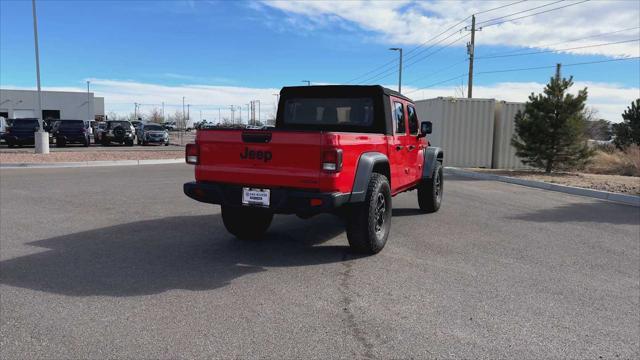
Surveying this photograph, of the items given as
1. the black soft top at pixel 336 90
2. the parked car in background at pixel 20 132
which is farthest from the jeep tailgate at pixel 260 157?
the parked car in background at pixel 20 132

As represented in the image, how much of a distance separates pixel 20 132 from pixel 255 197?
83.7ft

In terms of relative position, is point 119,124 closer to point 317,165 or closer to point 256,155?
point 256,155

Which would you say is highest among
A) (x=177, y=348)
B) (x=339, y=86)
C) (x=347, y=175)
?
(x=339, y=86)

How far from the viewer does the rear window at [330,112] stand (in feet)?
20.5

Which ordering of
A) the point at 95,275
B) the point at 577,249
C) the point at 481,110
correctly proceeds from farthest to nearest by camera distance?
the point at 481,110 → the point at 577,249 → the point at 95,275

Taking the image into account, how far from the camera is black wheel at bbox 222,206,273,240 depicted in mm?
6066

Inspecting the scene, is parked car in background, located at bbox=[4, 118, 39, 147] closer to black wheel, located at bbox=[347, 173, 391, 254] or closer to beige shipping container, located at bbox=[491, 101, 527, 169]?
beige shipping container, located at bbox=[491, 101, 527, 169]

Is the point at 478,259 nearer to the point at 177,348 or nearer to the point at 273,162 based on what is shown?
the point at 273,162

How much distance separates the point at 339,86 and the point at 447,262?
2709 millimetres

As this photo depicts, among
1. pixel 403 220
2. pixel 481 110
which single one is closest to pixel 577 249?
pixel 403 220

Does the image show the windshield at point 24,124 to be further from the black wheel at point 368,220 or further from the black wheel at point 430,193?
the black wheel at point 368,220

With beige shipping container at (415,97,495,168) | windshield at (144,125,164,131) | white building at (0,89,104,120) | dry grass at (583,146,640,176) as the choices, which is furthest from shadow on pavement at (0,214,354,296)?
white building at (0,89,104,120)

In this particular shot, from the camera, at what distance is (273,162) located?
4.86 meters

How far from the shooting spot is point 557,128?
1627 cm
